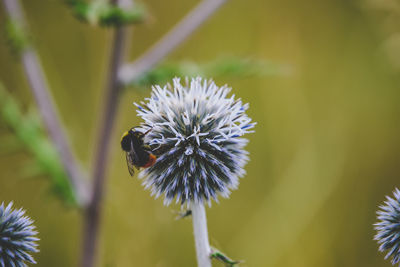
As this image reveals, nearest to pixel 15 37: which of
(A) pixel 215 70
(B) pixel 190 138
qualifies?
(A) pixel 215 70

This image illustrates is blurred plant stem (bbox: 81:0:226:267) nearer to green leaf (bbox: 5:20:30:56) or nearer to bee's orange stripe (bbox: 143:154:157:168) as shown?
green leaf (bbox: 5:20:30:56)

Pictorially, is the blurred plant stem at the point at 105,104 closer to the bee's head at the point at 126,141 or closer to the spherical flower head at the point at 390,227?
the bee's head at the point at 126,141

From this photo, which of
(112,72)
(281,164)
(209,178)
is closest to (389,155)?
(281,164)

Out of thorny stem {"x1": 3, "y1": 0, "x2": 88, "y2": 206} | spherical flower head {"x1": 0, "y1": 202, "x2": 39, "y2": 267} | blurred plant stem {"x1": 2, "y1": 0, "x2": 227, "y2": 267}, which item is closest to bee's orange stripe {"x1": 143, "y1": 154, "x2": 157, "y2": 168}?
spherical flower head {"x1": 0, "y1": 202, "x2": 39, "y2": 267}

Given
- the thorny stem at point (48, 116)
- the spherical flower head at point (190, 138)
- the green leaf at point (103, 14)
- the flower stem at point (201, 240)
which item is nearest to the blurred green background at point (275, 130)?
the thorny stem at point (48, 116)

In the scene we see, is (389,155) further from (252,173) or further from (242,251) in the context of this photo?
(242,251)
